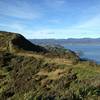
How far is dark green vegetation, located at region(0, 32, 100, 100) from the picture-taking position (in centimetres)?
1886

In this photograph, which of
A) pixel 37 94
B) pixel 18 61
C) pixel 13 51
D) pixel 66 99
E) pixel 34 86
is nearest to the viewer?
pixel 66 99

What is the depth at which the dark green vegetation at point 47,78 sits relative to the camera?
742 inches

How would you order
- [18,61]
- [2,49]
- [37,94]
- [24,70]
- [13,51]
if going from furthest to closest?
[2,49] → [13,51] → [18,61] → [24,70] → [37,94]

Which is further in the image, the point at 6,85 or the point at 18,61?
the point at 18,61

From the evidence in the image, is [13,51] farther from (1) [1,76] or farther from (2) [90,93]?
(2) [90,93]

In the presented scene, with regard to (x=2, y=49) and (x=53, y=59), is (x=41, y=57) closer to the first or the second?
(x=53, y=59)

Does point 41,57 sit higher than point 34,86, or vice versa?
point 41,57

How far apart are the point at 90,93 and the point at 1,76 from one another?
38.6ft

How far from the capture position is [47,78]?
77.1 ft

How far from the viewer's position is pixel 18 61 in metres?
29.2

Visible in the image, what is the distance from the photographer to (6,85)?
2422 cm

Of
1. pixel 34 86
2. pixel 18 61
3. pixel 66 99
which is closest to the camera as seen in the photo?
pixel 66 99

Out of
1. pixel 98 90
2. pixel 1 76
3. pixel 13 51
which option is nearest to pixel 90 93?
pixel 98 90

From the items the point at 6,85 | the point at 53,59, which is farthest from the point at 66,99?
the point at 53,59
